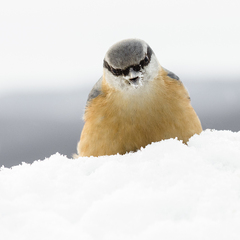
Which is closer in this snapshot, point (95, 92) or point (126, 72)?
point (126, 72)

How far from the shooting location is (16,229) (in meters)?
1.14

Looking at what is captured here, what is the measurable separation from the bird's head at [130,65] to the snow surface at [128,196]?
3.34 feet

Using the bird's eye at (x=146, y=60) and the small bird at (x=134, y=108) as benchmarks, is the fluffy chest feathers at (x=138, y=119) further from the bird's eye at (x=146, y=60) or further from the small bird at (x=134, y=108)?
the bird's eye at (x=146, y=60)

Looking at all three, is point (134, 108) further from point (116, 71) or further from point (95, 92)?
point (95, 92)

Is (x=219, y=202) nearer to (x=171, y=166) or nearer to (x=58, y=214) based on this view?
(x=171, y=166)

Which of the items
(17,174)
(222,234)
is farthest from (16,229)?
(222,234)

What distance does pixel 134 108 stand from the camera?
2.60 m

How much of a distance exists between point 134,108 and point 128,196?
1.41 meters

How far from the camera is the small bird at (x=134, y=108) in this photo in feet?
8.55

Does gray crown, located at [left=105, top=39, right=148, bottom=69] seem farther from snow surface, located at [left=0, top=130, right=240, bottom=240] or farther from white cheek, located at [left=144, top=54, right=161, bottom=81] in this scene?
snow surface, located at [left=0, top=130, right=240, bottom=240]

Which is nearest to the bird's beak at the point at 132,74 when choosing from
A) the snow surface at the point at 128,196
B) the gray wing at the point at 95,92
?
the gray wing at the point at 95,92

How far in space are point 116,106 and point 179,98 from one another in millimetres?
648

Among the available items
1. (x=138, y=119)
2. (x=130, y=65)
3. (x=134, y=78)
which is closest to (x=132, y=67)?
(x=130, y=65)

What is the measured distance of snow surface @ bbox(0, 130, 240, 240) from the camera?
1.08 m
